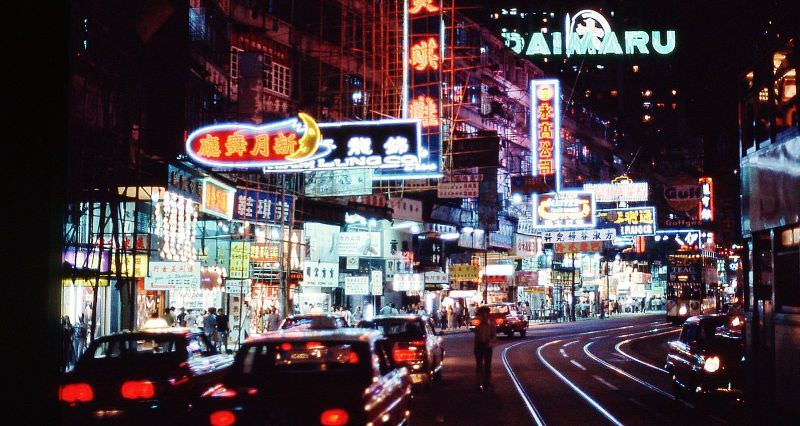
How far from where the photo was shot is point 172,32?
25.2m

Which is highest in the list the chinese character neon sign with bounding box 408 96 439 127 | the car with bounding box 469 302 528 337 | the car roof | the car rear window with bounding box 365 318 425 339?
the chinese character neon sign with bounding box 408 96 439 127

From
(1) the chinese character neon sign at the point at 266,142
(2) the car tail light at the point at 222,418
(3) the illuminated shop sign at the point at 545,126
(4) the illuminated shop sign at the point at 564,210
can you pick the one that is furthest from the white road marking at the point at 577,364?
(2) the car tail light at the point at 222,418

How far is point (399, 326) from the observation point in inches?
775

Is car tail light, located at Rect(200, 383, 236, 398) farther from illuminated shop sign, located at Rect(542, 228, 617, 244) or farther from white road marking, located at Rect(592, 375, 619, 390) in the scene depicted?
illuminated shop sign, located at Rect(542, 228, 617, 244)

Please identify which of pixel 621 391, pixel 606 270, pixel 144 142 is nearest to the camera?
pixel 621 391

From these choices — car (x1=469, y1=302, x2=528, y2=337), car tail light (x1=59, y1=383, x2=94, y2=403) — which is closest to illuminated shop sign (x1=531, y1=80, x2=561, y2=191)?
car (x1=469, y1=302, x2=528, y2=337)

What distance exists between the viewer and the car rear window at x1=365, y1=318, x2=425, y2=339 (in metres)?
19.3

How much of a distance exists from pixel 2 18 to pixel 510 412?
41.6 feet

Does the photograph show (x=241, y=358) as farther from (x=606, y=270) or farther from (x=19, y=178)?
(x=606, y=270)

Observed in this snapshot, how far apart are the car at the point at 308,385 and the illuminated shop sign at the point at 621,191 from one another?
108ft

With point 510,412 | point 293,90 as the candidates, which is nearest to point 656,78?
point 293,90

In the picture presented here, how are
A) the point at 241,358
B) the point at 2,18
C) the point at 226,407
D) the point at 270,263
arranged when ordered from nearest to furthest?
the point at 2,18 → the point at 226,407 → the point at 241,358 → the point at 270,263

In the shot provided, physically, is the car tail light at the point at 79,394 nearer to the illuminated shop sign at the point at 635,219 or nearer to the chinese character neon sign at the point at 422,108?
the chinese character neon sign at the point at 422,108

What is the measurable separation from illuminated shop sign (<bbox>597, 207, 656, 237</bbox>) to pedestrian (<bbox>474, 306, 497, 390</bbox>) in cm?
2782
